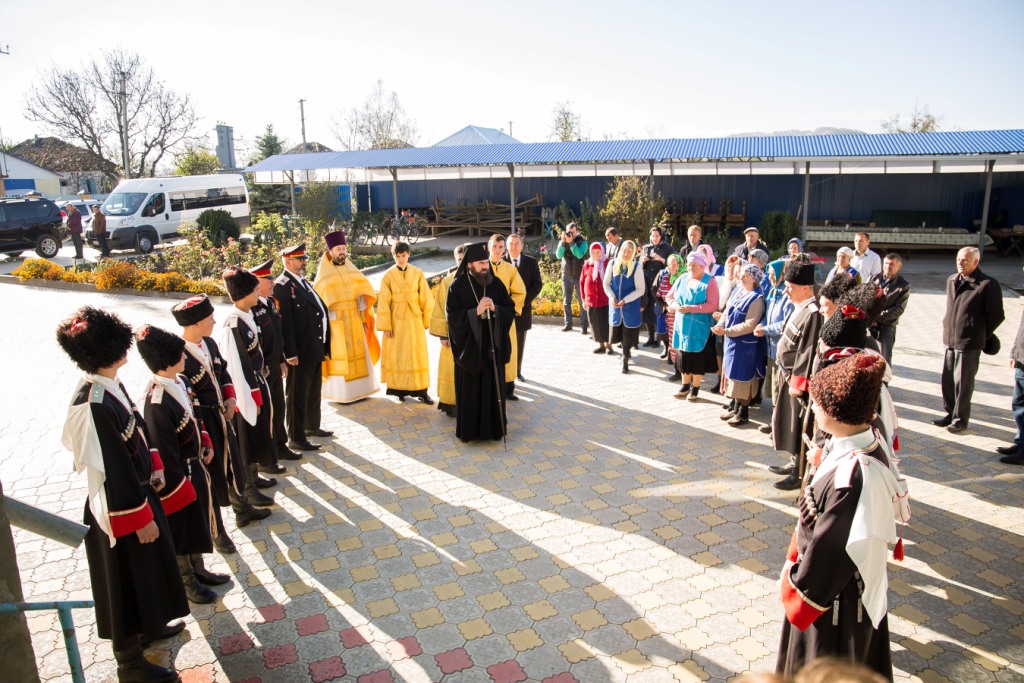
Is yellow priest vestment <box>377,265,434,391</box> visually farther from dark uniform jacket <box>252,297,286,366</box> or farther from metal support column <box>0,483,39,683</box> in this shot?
metal support column <box>0,483,39,683</box>

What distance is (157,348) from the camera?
12.1 feet

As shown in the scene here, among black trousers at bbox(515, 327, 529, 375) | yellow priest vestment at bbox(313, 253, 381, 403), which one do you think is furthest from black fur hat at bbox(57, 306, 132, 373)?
black trousers at bbox(515, 327, 529, 375)

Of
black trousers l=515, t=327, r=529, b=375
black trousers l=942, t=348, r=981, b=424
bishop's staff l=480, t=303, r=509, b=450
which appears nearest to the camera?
bishop's staff l=480, t=303, r=509, b=450

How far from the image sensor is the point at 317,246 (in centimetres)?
1645

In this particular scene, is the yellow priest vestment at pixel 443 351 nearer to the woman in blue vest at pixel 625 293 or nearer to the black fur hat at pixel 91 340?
the woman in blue vest at pixel 625 293

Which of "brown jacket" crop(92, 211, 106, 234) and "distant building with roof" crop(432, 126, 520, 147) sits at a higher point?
"distant building with roof" crop(432, 126, 520, 147)

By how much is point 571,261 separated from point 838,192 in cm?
1436

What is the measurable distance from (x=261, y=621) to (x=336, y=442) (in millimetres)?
2724

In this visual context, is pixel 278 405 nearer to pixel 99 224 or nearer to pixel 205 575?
pixel 205 575

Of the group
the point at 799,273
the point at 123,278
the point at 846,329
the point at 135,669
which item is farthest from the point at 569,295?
the point at 123,278

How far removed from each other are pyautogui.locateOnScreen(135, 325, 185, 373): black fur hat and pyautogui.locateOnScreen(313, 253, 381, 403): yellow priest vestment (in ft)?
10.3

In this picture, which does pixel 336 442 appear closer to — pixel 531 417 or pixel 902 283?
pixel 531 417

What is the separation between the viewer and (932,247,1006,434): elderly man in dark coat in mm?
6273

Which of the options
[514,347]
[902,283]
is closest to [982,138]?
[902,283]
